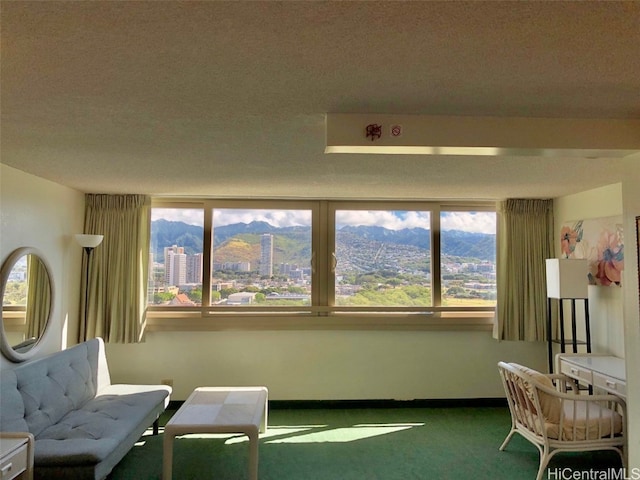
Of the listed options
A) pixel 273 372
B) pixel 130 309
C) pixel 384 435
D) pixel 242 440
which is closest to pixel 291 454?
pixel 242 440

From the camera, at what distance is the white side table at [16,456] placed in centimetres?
196

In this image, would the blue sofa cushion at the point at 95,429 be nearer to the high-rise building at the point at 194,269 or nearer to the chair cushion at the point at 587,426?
the high-rise building at the point at 194,269

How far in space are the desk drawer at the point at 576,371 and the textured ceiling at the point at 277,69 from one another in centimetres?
206

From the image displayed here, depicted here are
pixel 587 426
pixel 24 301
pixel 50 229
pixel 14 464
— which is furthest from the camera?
pixel 50 229

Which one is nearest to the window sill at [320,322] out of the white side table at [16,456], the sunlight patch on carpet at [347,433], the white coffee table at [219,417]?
the white coffee table at [219,417]

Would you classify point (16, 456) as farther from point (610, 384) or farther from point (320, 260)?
point (610, 384)

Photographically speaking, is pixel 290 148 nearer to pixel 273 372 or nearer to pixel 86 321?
pixel 273 372

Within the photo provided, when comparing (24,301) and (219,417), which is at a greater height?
(24,301)

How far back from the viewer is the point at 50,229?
138 inches

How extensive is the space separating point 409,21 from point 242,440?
132 inches

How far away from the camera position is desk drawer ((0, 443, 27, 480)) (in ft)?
6.39

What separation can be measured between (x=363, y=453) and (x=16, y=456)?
228cm

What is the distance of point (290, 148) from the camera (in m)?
2.46

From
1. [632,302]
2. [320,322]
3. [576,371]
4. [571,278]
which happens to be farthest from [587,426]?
[320,322]
